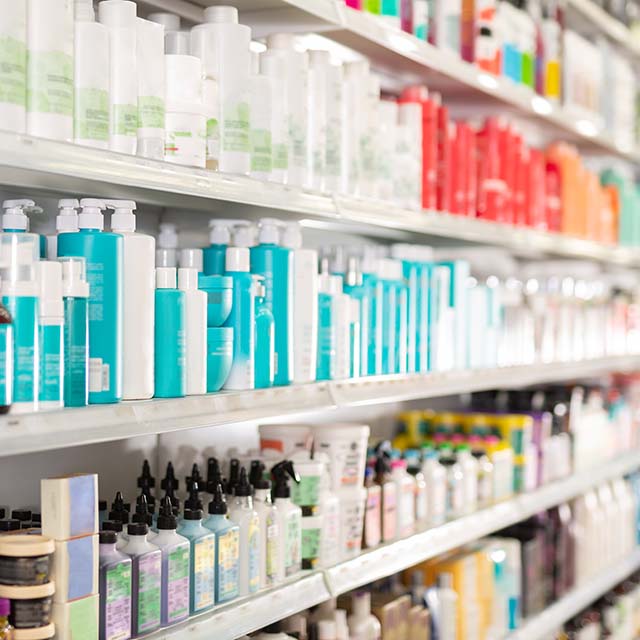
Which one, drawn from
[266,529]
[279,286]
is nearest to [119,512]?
[266,529]

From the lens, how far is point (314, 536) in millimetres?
2178

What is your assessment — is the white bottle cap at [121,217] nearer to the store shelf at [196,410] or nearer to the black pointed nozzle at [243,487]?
the store shelf at [196,410]

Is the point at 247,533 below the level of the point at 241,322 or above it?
below

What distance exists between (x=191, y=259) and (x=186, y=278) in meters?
0.18

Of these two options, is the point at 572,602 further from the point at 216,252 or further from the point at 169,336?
the point at 169,336

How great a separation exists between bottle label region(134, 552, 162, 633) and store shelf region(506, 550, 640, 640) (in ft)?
5.37

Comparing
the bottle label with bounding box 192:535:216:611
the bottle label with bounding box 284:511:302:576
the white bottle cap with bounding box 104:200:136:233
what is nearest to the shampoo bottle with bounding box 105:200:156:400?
the white bottle cap with bounding box 104:200:136:233

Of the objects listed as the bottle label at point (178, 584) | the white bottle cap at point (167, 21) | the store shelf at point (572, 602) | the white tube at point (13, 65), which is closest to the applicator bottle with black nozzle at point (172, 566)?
the bottle label at point (178, 584)

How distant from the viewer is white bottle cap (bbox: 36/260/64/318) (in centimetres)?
146

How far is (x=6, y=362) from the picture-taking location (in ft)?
4.58

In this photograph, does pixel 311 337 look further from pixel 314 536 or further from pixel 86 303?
pixel 86 303

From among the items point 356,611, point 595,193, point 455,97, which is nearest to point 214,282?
point 356,611

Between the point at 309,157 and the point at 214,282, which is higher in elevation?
the point at 309,157

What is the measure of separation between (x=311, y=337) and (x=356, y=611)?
699mm
